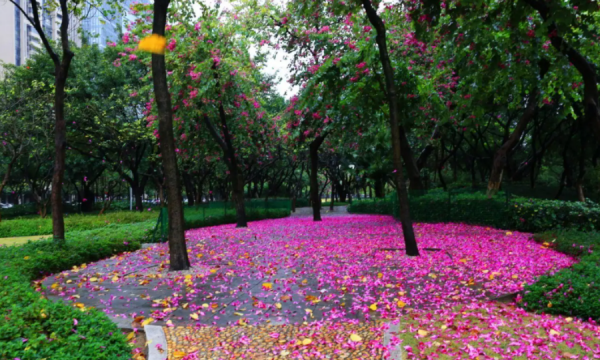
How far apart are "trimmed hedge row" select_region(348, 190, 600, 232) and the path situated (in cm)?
144

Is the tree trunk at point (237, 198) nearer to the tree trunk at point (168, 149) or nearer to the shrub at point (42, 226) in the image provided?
the shrub at point (42, 226)

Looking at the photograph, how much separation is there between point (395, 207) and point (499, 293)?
13028 mm

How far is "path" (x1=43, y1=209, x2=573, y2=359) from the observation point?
13.8 feet

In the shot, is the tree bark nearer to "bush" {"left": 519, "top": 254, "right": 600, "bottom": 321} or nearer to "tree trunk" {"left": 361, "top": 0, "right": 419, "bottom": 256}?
"tree trunk" {"left": 361, "top": 0, "right": 419, "bottom": 256}

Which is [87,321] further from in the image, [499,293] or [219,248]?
[219,248]

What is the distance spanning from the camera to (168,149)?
7.19 metres

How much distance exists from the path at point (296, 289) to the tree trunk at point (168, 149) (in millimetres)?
500

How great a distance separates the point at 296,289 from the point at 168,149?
3.34 m

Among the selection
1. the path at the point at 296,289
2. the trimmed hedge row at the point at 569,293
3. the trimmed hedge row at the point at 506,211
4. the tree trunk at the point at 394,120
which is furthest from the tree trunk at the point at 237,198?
the trimmed hedge row at the point at 569,293

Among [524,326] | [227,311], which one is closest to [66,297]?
[227,311]

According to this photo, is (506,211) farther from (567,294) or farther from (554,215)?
(567,294)

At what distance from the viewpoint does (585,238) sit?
837 centimetres

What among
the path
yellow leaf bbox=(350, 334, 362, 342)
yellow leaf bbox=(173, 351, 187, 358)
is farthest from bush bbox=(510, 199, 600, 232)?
yellow leaf bbox=(173, 351, 187, 358)

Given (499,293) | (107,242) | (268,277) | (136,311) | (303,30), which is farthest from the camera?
(303,30)
